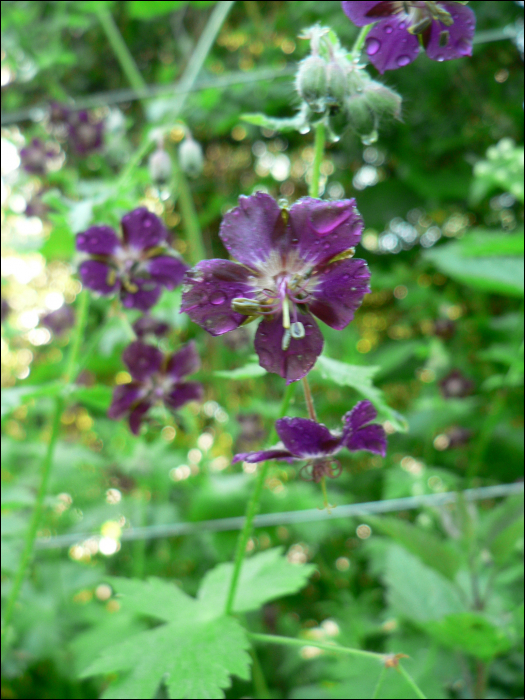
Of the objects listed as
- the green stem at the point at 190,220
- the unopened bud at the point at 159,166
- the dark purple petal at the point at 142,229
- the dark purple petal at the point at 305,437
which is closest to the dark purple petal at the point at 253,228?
the dark purple petal at the point at 305,437

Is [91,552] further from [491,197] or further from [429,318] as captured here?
[491,197]

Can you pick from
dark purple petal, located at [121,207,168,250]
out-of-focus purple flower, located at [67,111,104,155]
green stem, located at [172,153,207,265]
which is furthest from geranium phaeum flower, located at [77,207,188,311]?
green stem, located at [172,153,207,265]

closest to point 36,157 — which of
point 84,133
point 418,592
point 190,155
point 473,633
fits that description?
point 84,133

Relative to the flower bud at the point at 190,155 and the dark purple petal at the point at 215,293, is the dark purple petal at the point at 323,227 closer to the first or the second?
the dark purple petal at the point at 215,293

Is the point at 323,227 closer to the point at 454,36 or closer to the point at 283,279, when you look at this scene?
the point at 283,279

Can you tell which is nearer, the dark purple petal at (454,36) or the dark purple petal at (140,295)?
Result: the dark purple petal at (454,36)
